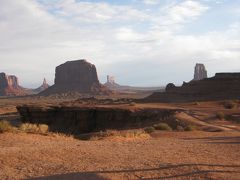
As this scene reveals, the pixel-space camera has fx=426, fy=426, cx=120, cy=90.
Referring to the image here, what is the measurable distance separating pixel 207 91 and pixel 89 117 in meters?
26.2

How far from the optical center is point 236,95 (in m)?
60.0

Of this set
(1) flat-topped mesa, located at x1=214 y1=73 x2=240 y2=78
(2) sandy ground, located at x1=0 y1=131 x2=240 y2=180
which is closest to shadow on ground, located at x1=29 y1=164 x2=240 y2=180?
(2) sandy ground, located at x1=0 y1=131 x2=240 y2=180

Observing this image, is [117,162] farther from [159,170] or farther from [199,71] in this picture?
[199,71]

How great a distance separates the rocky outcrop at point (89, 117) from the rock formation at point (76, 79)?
313ft

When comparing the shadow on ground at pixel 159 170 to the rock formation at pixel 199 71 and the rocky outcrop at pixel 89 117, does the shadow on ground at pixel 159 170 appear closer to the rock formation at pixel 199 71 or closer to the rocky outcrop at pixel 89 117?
the rocky outcrop at pixel 89 117

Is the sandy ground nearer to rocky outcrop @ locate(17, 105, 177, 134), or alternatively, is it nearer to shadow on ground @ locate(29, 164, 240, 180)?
shadow on ground @ locate(29, 164, 240, 180)

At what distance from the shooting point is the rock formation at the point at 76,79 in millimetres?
149625

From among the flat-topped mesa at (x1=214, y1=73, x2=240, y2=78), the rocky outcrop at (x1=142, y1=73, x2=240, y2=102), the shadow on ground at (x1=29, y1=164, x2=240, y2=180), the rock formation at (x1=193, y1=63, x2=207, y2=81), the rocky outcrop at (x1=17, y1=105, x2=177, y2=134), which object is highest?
the rock formation at (x1=193, y1=63, x2=207, y2=81)

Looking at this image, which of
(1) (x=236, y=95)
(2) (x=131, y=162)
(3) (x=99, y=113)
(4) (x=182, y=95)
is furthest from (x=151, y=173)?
(4) (x=182, y=95)

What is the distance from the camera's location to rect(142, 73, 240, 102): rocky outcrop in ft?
203

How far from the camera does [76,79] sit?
157 meters

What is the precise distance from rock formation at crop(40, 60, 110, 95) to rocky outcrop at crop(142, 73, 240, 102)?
76722 mm

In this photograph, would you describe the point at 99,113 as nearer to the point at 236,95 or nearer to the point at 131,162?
the point at 236,95

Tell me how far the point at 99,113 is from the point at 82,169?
1360 inches
